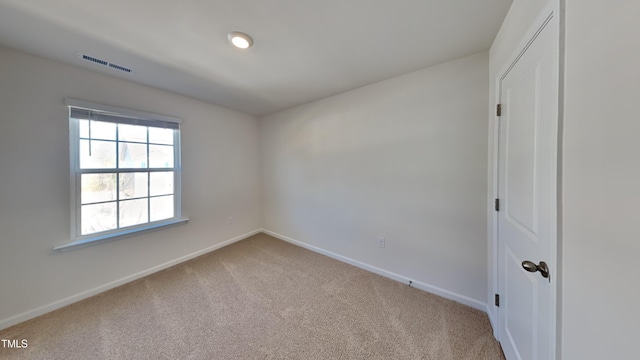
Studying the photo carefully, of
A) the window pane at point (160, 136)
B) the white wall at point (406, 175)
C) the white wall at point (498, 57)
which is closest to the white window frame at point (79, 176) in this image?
the window pane at point (160, 136)

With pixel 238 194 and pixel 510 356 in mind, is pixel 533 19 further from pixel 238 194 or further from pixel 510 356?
pixel 238 194

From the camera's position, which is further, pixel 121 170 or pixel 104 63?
pixel 121 170

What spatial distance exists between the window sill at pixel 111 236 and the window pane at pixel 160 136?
1.07 m

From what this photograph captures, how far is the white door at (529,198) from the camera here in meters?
0.84

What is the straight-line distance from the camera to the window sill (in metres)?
1.92

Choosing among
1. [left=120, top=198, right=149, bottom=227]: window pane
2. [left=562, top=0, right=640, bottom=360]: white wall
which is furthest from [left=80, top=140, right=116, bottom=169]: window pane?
[left=562, top=0, right=640, bottom=360]: white wall

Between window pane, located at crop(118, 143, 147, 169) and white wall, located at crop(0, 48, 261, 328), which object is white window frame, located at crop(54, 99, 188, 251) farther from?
window pane, located at crop(118, 143, 147, 169)

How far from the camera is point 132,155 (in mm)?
2357

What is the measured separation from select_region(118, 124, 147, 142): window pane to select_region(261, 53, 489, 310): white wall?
1.95m

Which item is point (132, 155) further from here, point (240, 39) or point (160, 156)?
point (240, 39)

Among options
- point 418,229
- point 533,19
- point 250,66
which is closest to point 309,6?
point 250,66

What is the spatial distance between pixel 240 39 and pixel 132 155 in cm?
199

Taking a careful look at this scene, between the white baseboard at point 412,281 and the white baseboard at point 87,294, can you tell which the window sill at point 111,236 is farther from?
the white baseboard at point 412,281

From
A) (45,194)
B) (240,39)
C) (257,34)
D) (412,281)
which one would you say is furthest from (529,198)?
(45,194)
